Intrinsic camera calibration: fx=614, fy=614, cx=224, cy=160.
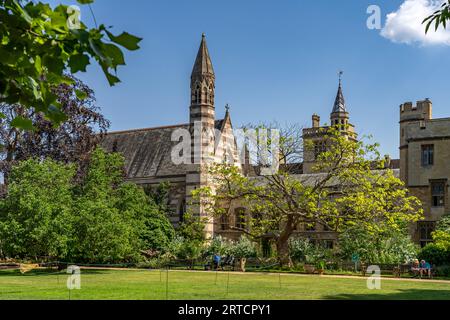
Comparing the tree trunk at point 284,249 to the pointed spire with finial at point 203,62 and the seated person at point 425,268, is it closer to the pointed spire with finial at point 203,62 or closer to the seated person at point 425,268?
the seated person at point 425,268

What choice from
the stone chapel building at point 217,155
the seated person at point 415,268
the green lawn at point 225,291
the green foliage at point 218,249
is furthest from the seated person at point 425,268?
the green foliage at point 218,249

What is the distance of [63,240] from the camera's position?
91.6ft

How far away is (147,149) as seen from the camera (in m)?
54.8

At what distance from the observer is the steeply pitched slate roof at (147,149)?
52.0 m

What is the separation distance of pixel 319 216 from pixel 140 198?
40.5 ft

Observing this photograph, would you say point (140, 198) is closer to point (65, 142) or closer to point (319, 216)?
point (65, 142)

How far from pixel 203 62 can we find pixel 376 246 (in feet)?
78.4

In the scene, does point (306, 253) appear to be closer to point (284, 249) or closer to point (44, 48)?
point (284, 249)

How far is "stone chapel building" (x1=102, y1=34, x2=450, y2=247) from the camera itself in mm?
37594

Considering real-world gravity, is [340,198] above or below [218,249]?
above

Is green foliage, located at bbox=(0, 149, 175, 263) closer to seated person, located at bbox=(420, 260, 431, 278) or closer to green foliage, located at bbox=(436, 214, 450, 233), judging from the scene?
seated person, located at bbox=(420, 260, 431, 278)

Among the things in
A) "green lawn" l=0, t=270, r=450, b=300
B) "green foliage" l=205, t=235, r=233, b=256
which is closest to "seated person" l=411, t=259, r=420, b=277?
"green lawn" l=0, t=270, r=450, b=300

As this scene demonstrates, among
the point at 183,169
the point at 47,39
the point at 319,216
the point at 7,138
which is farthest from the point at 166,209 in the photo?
the point at 47,39

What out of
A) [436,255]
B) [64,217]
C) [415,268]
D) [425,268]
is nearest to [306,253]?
[436,255]
